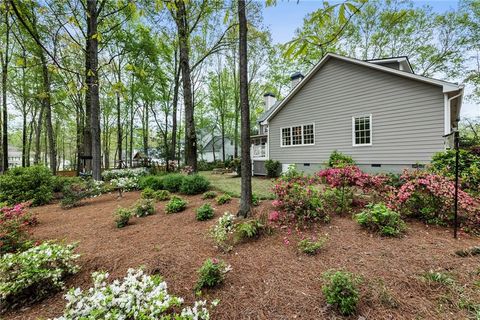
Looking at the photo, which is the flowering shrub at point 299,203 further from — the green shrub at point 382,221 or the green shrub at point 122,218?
the green shrub at point 122,218

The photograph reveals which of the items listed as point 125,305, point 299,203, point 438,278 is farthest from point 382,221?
point 125,305

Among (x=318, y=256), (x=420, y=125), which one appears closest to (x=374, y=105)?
(x=420, y=125)

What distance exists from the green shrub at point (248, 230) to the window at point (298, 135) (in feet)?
25.9

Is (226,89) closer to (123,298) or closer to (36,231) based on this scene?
(36,231)

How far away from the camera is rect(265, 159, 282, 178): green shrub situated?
1149cm

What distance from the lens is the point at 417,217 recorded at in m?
3.84

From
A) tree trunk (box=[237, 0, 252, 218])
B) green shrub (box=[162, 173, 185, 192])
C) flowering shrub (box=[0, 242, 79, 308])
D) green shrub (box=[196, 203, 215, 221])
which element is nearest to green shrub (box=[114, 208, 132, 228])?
green shrub (box=[196, 203, 215, 221])

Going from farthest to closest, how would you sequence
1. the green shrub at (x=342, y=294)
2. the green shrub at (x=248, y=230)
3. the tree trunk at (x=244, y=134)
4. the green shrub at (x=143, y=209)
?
the green shrub at (x=143, y=209)
the tree trunk at (x=244, y=134)
the green shrub at (x=248, y=230)
the green shrub at (x=342, y=294)

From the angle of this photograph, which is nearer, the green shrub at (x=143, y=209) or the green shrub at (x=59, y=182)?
the green shrub at (x=143, y=209)

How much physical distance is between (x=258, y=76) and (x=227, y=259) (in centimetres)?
2200

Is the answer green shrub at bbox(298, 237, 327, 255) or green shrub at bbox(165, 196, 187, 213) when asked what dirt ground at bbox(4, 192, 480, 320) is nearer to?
green shrub at bbox(298, 237, 327, 255)

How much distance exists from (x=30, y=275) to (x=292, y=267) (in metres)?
3.08

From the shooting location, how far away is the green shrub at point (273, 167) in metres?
11.5

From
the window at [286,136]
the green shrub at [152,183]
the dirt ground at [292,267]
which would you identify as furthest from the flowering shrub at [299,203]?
the window at [286,136]
